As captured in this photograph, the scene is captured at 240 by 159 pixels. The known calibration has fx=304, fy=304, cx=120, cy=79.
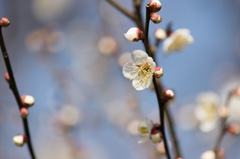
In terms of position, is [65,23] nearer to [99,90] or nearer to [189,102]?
[99,90]

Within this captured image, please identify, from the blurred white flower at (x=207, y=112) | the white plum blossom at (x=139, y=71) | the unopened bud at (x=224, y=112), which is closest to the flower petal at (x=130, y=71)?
the white plum blossom at (x=139, y=71)

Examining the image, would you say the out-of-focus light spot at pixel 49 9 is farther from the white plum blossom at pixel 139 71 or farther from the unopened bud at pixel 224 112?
the white plum blossom at pixel 139 71

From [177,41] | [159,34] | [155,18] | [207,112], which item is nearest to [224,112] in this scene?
[207,112]

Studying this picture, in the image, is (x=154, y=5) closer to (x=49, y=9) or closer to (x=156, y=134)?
(x=156, y=134)

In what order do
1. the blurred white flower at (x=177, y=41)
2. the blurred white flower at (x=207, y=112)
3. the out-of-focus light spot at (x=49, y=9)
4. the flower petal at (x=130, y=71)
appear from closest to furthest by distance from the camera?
the flower petal at (x=130, y=71)
the blurred white flower at (x=177, y=41)
the blurred white flower at (x=207, y=112)
the out-of-focus light spot at (x=49, y=9)

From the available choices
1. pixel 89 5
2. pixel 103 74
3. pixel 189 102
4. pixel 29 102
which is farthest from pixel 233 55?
pixel 29 102
